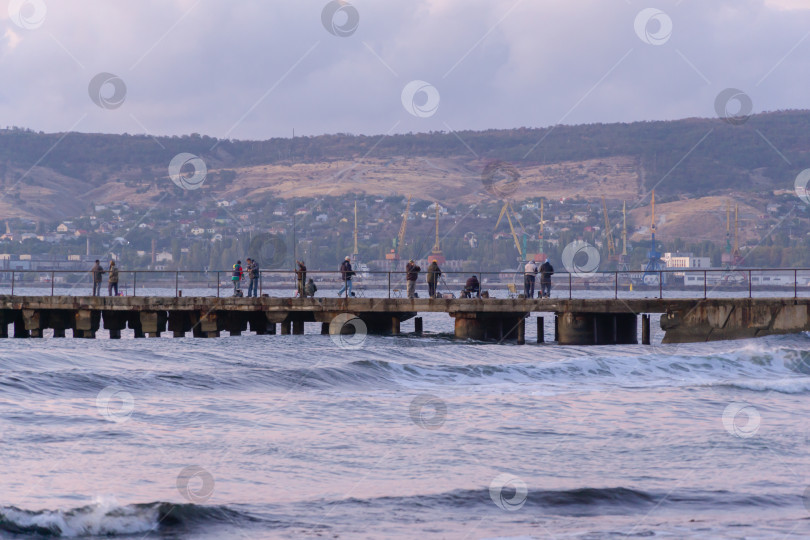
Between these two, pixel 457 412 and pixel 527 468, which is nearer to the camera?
pixel 527 468

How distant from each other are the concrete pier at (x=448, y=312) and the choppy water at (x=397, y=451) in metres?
5.92

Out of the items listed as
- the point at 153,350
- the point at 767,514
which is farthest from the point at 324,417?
the point at 153,350

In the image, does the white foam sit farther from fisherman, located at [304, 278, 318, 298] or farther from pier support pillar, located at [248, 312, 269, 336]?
fisherman, located at [304, 278, 318, 298]

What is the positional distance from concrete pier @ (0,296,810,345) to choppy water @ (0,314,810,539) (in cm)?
592

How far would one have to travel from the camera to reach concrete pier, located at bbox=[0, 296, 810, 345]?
34.6 meters

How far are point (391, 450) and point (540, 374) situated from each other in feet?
41.8

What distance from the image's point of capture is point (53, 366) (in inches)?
1094

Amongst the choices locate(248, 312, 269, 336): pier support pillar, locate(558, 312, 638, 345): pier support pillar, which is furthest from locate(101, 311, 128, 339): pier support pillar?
locate(558, 312, 638, 345): pier support pillar

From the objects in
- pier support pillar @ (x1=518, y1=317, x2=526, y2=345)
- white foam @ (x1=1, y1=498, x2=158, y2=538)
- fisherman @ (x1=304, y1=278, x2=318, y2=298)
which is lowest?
white foam @ (x1=1, y1=498, x2=158, y2=538)

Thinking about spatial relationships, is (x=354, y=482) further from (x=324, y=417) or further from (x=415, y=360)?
(x=415, y=360)

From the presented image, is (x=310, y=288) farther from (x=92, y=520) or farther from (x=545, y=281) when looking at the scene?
(x=92, y=520)

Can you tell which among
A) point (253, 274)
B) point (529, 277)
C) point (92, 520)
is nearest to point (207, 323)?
point (253, 274)

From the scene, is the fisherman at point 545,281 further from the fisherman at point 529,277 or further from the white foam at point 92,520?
the white foam at point 92,520

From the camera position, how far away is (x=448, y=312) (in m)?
38.1
